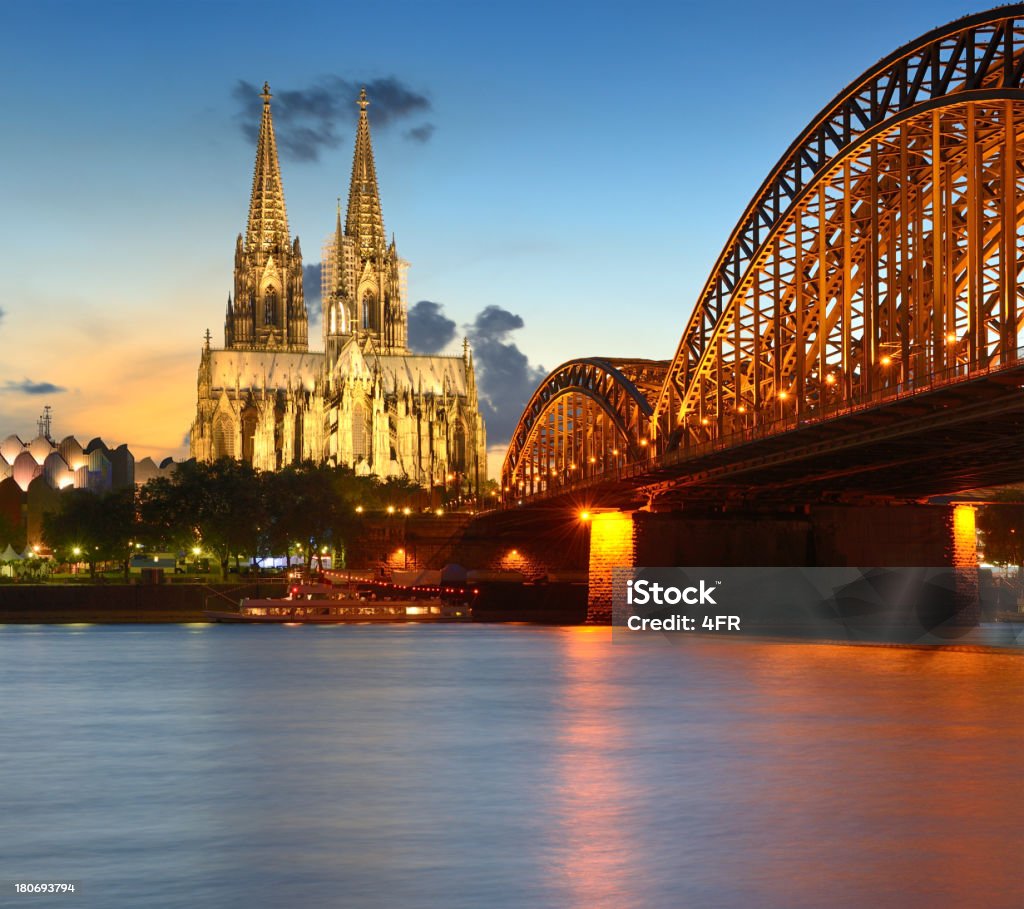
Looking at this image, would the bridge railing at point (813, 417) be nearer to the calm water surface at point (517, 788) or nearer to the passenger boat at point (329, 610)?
the calm water surface at point (517, 788)

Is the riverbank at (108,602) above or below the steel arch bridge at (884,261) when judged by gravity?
below

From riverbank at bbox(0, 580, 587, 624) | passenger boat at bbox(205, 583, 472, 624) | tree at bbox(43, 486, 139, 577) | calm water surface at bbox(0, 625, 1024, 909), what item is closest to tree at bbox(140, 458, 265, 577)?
tree at bbox(43, 486, 139, 577)

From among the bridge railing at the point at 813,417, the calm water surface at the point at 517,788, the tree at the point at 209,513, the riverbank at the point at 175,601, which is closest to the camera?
the calm water surface at the point at 517,788

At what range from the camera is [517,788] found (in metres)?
28.7

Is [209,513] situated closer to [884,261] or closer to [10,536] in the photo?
[10,536]

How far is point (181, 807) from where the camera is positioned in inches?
1031

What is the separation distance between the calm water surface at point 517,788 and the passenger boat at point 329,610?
48913 millimetres

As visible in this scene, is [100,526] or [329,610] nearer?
[329,610]

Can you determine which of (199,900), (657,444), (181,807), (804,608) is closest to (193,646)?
(657,444)

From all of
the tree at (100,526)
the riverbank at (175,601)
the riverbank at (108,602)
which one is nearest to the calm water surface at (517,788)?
the riverbank at (108,602)

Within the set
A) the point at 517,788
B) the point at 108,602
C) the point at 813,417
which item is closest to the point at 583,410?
the point at 108,602

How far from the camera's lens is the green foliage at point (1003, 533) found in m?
139

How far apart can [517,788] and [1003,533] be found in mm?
120121

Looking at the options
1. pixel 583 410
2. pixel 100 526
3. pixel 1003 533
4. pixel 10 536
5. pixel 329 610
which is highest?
pixel 583 410
